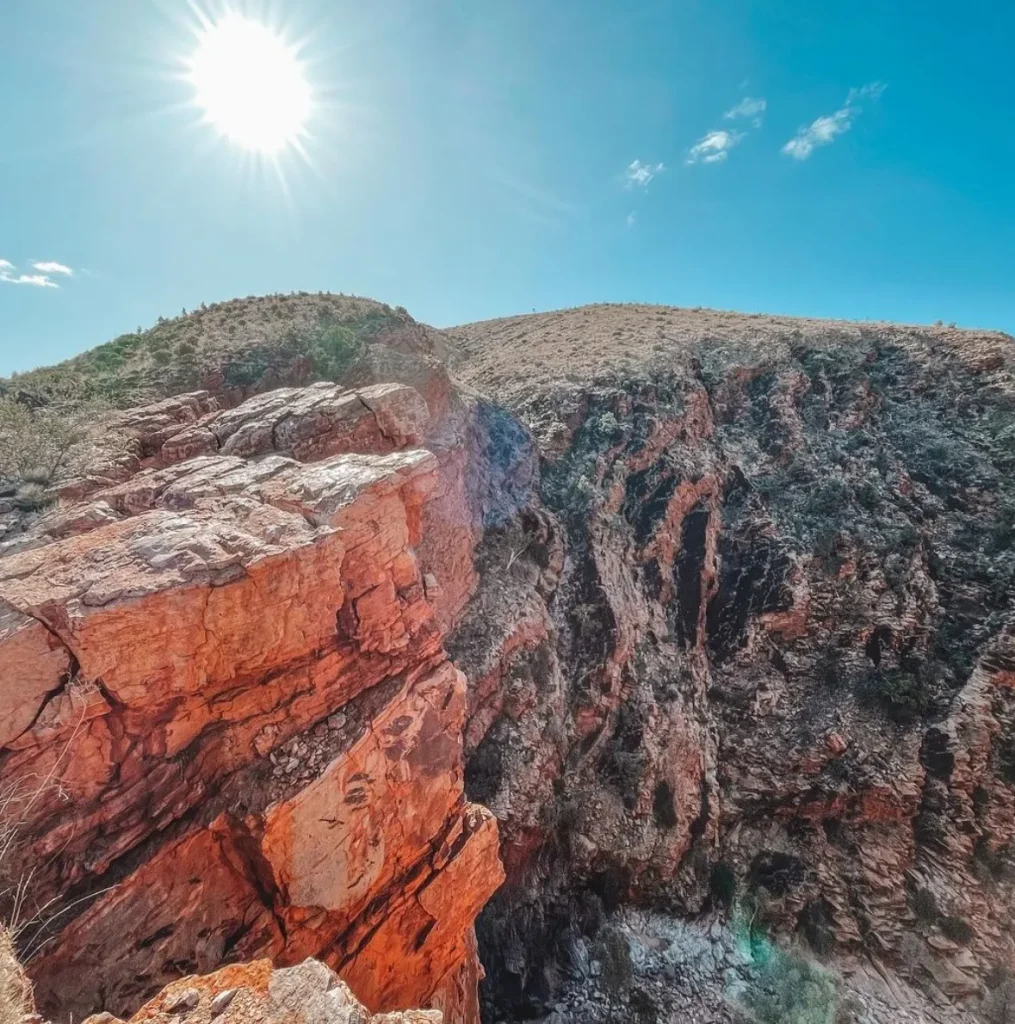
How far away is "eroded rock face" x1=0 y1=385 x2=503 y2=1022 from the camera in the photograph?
18.3 feet

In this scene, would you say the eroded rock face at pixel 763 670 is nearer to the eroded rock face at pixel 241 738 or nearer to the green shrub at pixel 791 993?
the green shrub at pixel 791 993

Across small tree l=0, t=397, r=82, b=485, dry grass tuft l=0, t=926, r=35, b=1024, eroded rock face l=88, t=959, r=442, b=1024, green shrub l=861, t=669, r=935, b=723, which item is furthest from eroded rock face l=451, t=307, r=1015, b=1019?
small tree l=0, t=397, r=82, b=485

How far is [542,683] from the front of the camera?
1352 cm

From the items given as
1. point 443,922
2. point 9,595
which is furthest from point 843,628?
point 9,595

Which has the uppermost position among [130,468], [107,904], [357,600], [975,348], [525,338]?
[525,338]

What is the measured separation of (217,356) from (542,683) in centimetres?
1505

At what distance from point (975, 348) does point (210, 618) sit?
29733 mm

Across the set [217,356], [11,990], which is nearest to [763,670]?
[11,990]

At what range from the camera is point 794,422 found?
20.5 meters

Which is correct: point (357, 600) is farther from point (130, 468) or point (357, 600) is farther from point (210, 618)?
point (130, 468)

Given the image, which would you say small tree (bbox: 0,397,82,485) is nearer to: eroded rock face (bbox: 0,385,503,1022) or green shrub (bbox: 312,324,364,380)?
eroded rock face (bbox: 0,385,503,1022)

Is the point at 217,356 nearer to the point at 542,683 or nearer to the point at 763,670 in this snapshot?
the point at 542,683

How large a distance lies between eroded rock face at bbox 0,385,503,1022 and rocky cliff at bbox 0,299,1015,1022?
0.05 metres

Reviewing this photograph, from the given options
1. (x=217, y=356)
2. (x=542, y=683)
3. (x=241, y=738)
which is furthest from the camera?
(x=217, y=356)
